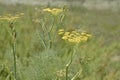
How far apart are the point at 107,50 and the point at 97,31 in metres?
1.94

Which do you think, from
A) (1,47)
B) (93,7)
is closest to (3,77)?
(1,47)

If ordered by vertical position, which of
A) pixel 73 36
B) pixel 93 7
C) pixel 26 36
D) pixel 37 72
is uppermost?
pixel 73 36

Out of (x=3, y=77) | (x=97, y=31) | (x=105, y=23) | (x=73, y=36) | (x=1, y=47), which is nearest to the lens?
(x=73, y=36)

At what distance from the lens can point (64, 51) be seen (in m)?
6.56

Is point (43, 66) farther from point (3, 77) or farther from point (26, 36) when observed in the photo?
point (26, 36)

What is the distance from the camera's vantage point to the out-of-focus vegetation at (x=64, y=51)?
150 inches

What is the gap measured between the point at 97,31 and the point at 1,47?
9.94 feet

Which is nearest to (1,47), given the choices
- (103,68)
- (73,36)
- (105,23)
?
(103,68)

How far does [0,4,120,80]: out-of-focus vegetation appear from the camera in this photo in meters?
3.80

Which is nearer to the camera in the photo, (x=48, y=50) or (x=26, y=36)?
(x=48, y=50)

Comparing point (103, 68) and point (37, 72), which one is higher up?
point (37, 72)

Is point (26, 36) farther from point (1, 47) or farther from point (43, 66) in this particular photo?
point (43, 66)

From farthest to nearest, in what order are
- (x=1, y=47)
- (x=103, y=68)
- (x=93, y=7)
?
(x=93, y=7), (x=1, y=47), (x=103, y=68)

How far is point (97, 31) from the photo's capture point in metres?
9.07
